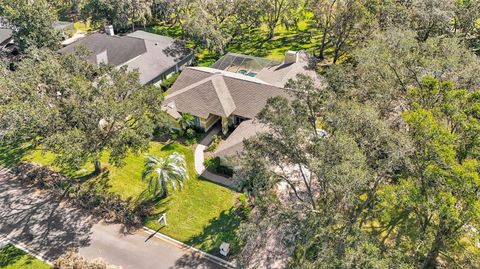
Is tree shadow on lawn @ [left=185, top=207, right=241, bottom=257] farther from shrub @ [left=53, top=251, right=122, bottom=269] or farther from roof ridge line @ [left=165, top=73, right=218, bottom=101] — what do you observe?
roof ridge line @ [left=165, top=73, right=218, bottom=101]

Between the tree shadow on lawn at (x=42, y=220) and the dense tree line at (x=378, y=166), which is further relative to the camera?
the tree shadow on lawn at (x=42, y=220)

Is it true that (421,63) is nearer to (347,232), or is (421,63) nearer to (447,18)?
(347,232)

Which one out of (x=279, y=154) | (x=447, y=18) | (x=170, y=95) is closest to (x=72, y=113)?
(x=170, y=95)

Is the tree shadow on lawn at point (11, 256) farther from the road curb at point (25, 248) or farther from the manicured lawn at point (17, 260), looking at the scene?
the road curb at point (25, 248)

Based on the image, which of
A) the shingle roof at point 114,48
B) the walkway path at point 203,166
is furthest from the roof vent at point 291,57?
the shingle roof at point 114,48

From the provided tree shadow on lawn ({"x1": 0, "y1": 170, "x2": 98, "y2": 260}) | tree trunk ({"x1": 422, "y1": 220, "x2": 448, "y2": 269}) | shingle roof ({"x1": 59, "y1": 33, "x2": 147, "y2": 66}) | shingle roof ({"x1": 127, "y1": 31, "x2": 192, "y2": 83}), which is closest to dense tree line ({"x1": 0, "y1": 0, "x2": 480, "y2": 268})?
tree trunk ({"x1": 422, "y1": 220, "x2": 448, "y2": 269})
